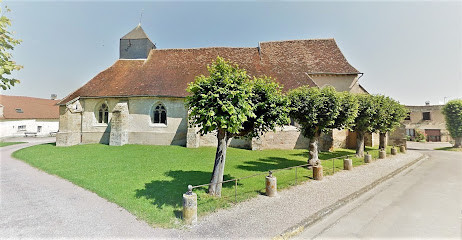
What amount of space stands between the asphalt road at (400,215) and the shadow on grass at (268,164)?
4.71 m

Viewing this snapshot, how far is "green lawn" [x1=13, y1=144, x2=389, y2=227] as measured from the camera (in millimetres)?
6359

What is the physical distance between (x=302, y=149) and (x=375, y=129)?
236 inches

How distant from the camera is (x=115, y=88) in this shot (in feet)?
62.6

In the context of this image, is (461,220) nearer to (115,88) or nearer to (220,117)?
(220,117)

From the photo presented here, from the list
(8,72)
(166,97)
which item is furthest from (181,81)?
(8,72)

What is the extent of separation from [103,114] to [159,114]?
6.08 meters

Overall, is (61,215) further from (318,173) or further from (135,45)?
(135,45)

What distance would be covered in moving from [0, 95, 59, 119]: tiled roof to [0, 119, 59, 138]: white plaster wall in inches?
25.6

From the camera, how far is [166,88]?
18469 millimetres

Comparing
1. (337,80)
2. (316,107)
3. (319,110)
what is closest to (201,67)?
(316,107)

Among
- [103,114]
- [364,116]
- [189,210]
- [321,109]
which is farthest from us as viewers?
[103,114]

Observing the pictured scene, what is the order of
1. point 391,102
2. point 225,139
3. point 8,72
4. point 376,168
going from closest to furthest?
1. point 8,72
2. point 225,139
3. point 376,168
4. point 391,102

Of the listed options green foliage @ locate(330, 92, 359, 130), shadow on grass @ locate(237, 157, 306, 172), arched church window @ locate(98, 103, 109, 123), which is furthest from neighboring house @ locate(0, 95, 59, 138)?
green foliage @ locate(330, 92, 359, 130)

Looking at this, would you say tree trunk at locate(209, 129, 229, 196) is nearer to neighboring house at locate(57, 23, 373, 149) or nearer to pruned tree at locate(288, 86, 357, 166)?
pruned tree at locate(288, 86, 357, 166)
